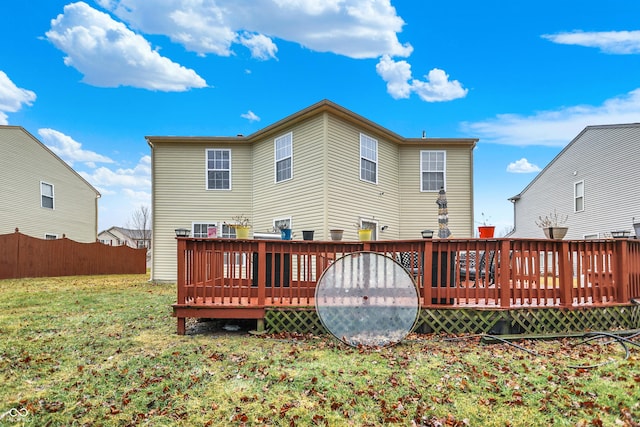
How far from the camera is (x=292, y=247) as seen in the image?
17.4ft

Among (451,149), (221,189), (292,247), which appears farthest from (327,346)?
(451,149)

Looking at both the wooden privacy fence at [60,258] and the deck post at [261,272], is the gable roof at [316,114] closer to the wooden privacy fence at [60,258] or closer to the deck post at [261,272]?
the deck post at [261,272]

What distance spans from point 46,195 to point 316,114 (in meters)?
15.2

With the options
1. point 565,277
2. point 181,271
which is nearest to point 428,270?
point 565,277

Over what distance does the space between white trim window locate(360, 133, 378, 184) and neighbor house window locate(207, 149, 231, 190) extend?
15.5ft

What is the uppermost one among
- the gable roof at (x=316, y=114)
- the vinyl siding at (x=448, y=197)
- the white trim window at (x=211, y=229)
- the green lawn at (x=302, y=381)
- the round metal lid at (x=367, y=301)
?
the gable roof at (x=316, y=114)

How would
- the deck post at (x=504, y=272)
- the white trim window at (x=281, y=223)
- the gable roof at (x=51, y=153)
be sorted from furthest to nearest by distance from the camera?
the gable roof at (x=51, y=153), the white trim window at (x=281, y=223), the deck post at (x=504, y=272)

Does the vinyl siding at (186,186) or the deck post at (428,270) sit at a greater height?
the vinyl siding at (186,186)

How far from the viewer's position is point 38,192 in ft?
53.6

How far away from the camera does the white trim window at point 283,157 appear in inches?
417

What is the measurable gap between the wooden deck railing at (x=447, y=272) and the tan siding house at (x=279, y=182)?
16.3ft

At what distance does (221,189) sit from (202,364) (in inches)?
347

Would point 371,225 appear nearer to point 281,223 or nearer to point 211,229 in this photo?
point 281,223

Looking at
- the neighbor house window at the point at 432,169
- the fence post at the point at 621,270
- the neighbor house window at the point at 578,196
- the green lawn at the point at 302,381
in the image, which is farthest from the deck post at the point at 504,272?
the neighbor house window at the point at 578,196
